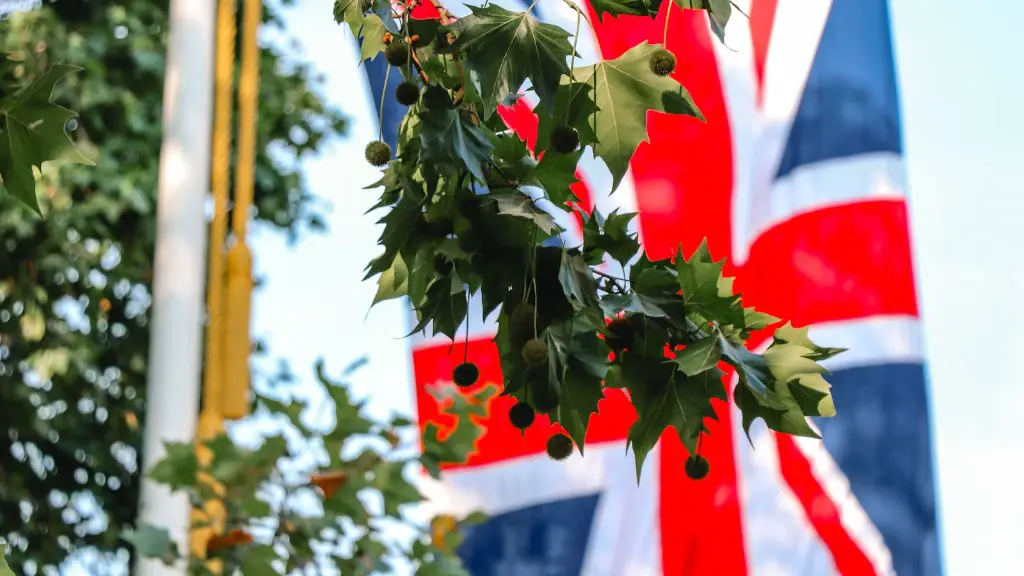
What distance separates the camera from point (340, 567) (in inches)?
113

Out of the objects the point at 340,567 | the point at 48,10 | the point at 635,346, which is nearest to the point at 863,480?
the point at 340,567

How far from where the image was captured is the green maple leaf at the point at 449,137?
1.16 metres

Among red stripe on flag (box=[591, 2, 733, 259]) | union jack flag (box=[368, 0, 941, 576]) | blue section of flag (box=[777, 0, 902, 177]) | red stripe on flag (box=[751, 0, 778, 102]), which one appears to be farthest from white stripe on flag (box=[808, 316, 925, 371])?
red stripe on flag (box=[751, 0, 778, 102])

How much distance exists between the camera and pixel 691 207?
13.8ft

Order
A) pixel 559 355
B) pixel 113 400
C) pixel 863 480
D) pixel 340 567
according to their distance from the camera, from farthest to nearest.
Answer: pixel 113 400, pixel 863 480, pixel 340 567, pixel 559 355

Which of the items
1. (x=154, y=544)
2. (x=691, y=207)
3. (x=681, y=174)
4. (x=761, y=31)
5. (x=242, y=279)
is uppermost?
(x=761, y=31)

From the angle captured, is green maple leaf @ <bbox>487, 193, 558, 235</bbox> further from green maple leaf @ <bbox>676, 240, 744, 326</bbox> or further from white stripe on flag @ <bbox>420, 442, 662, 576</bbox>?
white stripe on flag @ <bbox>420, 442, 662, 576</bbox>

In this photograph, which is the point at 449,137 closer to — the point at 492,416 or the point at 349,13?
the point at 349,13

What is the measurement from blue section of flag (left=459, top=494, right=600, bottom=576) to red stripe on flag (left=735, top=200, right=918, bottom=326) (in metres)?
0.78

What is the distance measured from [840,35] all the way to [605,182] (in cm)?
83

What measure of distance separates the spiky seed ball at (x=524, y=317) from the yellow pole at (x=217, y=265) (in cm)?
200

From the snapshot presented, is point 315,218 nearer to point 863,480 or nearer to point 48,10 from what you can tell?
point 48,10

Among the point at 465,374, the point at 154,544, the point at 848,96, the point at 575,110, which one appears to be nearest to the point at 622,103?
the point at 575,110

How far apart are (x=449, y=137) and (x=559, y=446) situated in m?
0.29
